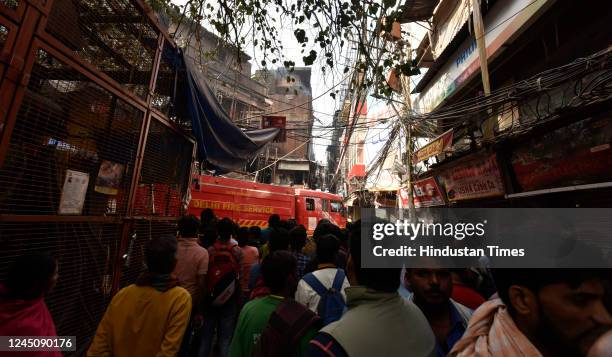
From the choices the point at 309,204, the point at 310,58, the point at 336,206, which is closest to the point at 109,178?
the point at 310,58

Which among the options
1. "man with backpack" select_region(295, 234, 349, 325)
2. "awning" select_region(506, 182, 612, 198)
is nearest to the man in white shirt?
"man with backpack" select_region(295, 234, 349, 325)

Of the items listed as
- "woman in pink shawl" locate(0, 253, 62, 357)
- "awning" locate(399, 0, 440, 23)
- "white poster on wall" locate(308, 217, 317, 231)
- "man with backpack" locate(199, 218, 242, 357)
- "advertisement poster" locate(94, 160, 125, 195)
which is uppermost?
"awning" locate(399, 0, 440, 23)

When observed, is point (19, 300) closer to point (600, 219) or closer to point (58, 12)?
point (58, 12)

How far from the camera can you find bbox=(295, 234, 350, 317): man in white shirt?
236 centimetres

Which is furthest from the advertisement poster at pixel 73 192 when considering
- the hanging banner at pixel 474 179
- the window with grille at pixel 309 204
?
the window with grille at pixel 309 204

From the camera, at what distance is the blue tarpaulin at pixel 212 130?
405 centimetres

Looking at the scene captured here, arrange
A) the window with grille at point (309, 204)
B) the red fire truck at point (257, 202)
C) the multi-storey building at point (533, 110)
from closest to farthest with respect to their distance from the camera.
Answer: the multi-storey building at point (533, 110), the red fire truck at point (257, 202), the window with grille at point (309, 204)

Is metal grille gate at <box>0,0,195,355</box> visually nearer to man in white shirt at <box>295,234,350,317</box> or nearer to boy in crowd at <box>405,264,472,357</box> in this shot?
man in white shirt at <box>295,234,350,317</box>

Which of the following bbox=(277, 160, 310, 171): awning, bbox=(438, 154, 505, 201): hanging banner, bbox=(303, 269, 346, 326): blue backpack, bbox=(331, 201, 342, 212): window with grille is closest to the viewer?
bbox=(303, 269, 346, 326): blue backpack

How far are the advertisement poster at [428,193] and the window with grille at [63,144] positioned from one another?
725cm

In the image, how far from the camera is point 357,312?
1.33 m

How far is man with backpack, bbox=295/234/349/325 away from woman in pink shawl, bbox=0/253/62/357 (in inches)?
65.0

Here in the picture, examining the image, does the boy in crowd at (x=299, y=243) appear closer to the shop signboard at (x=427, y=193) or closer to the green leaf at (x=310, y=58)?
the green leaf at (x=310, y=58)

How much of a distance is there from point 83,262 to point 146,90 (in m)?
1.99
